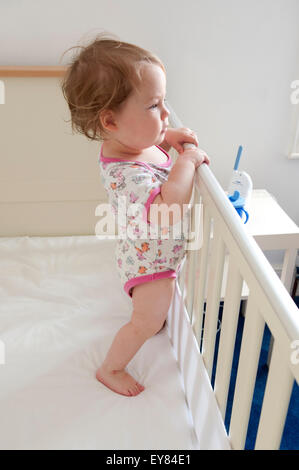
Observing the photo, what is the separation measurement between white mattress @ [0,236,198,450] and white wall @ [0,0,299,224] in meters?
0.61

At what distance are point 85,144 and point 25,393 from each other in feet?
2.75

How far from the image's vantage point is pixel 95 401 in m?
0.96

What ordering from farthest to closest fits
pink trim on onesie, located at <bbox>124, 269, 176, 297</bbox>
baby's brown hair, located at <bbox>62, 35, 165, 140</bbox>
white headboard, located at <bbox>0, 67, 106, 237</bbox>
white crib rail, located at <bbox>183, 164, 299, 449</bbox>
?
white headboard, located at <bbox>0, 67, 106, 237</bbox> < pink trim on onesie, located at <bbox>124, 269, 176, 297</bbox> < baby's brown hair, located at <bbox>62, 35, 165, 140</bbox> < white crib rail, located at <bbox>183, 164, 299, 449</bbox>

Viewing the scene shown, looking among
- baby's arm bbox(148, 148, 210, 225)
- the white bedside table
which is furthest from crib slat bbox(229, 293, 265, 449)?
the white bedside table

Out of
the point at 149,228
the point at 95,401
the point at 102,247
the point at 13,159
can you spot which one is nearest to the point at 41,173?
the point at 13,159

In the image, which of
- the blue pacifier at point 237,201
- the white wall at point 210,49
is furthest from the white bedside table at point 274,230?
the white wall at point 210,49

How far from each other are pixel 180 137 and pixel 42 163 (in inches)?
26.3

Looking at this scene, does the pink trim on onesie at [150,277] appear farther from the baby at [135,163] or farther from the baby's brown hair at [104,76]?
the baby's brown hair at [104,76]

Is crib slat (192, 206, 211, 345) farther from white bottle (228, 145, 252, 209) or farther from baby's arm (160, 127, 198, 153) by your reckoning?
white bottle (228, 145, 252, 209)

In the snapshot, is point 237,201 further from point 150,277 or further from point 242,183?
point 150,277

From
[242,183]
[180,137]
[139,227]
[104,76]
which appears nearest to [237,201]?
[242,183]

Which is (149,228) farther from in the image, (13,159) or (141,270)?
(13,159)

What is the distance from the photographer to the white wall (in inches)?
52.1

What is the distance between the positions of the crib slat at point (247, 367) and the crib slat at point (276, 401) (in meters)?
0.05
